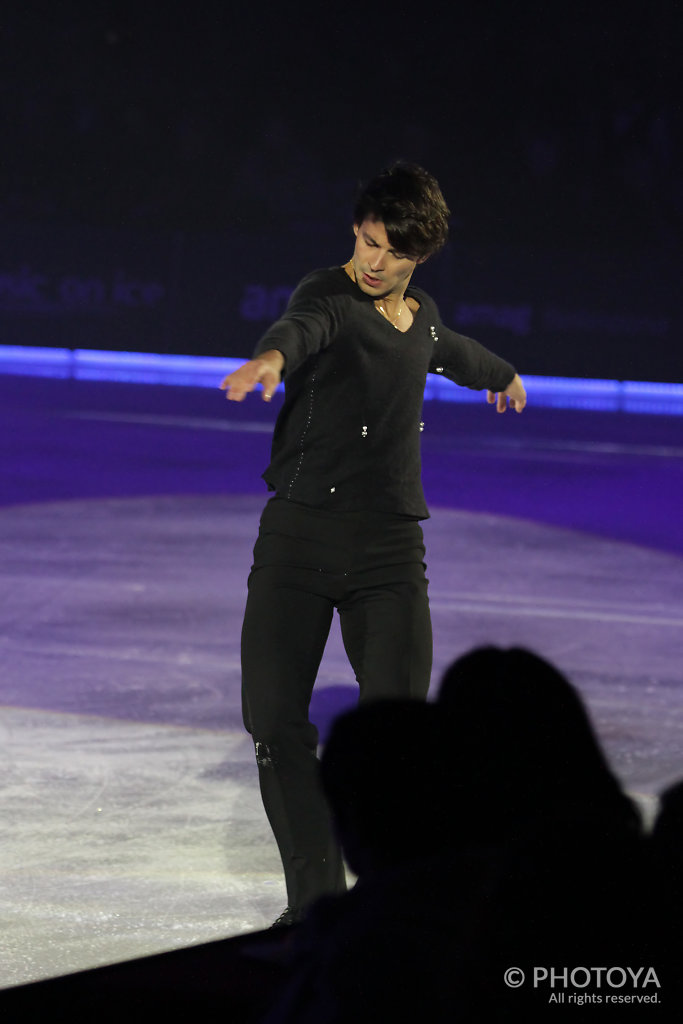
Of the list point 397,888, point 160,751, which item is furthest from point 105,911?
point 397,888

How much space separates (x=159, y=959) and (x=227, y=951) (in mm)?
149

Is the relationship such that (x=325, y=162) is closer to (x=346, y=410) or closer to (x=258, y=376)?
(x=346, y=410)

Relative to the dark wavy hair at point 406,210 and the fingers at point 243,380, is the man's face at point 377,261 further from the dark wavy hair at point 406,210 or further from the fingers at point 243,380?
the fingers at point 243,380

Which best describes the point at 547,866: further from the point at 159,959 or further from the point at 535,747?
the point at 159,959

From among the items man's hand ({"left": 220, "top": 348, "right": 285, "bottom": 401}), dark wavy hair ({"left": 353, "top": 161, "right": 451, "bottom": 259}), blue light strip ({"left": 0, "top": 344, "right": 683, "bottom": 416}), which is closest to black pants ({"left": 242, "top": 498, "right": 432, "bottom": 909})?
man's hand ({"left": 220, "top": 348, "right": 285, "bottom": 401})

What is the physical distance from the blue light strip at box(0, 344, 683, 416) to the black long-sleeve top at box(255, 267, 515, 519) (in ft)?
41.2

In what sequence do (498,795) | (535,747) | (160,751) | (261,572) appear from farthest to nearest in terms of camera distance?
(160,751) < (261,572) < (535,747) < (498,795)

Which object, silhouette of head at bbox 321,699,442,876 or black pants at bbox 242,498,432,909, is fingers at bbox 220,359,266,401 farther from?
silhouette of head at bbox 321,699,442,876

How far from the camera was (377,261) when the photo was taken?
328cm

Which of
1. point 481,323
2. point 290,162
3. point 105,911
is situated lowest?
point 105,911

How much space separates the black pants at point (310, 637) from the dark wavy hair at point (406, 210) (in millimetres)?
612

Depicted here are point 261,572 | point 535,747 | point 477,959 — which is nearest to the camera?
point 477,959

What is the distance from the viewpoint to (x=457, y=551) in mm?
8234

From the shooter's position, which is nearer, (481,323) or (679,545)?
(679,545)
